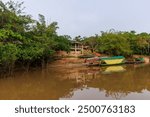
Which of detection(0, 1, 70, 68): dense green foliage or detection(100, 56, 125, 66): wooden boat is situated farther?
detection(100, 56, 125, 66): wooden boat

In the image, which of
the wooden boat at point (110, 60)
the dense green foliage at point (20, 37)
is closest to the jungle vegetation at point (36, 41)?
the dense green foliage at point (20, 37)

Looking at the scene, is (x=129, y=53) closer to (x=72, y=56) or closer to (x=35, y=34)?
(x=72, y=56)

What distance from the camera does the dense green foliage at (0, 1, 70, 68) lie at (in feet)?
43.7

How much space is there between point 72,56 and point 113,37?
207 inches

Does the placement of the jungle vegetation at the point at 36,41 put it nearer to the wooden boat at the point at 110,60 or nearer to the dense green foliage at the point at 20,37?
the dense green foliage at the point at 20,37

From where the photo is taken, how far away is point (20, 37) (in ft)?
49.6

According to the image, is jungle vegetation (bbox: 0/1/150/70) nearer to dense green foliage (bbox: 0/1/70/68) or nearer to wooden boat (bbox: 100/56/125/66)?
dense green foliage (bbox: 0/1/70/68)

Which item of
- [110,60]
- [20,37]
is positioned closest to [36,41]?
[20,37]

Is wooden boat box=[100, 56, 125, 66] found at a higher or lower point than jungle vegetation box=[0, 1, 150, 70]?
lower

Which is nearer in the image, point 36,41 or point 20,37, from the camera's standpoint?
point 20,37

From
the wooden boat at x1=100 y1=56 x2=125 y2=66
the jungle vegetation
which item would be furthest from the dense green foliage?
the wooden boat at x1=100 y1=56 x2=125 y2=66

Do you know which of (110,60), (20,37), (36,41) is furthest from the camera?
(110,60)

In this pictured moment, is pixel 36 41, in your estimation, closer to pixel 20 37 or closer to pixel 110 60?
pixel 20 37

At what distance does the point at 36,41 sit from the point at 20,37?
3.05 metres
